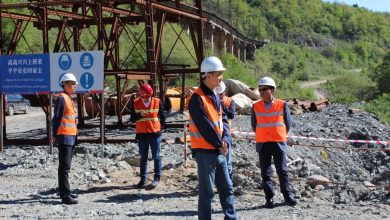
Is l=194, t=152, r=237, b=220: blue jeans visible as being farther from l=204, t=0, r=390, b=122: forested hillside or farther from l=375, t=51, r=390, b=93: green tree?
l=204, t=0, r=390, b=122: forested hillside

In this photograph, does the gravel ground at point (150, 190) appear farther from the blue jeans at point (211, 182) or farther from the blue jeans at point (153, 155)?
the blue jeans at point (211, 182)

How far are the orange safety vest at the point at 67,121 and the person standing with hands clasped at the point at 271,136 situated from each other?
117 inches

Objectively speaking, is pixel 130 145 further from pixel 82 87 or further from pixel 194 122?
pixel 194 122

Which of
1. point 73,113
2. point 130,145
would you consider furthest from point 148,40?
point 73,113

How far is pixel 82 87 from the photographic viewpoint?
13328mm

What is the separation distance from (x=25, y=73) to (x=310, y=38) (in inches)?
6117

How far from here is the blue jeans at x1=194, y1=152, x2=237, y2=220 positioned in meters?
6.34

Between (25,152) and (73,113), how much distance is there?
647 cm

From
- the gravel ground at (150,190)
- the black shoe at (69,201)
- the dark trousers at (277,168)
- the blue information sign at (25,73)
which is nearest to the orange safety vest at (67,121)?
the black shoe at (69,201)

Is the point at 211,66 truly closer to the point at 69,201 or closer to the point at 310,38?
the point at 69,201

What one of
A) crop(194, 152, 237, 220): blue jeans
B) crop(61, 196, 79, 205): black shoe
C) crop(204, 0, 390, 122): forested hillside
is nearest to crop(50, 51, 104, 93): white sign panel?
crop(61, 196, 79, 205): black shoe

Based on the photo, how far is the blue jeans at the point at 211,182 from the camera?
6336 mm

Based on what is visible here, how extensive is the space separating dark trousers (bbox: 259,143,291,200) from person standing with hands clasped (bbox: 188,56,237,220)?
235 cm

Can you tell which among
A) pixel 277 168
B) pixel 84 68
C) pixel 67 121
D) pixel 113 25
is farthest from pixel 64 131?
pixel 113 25
